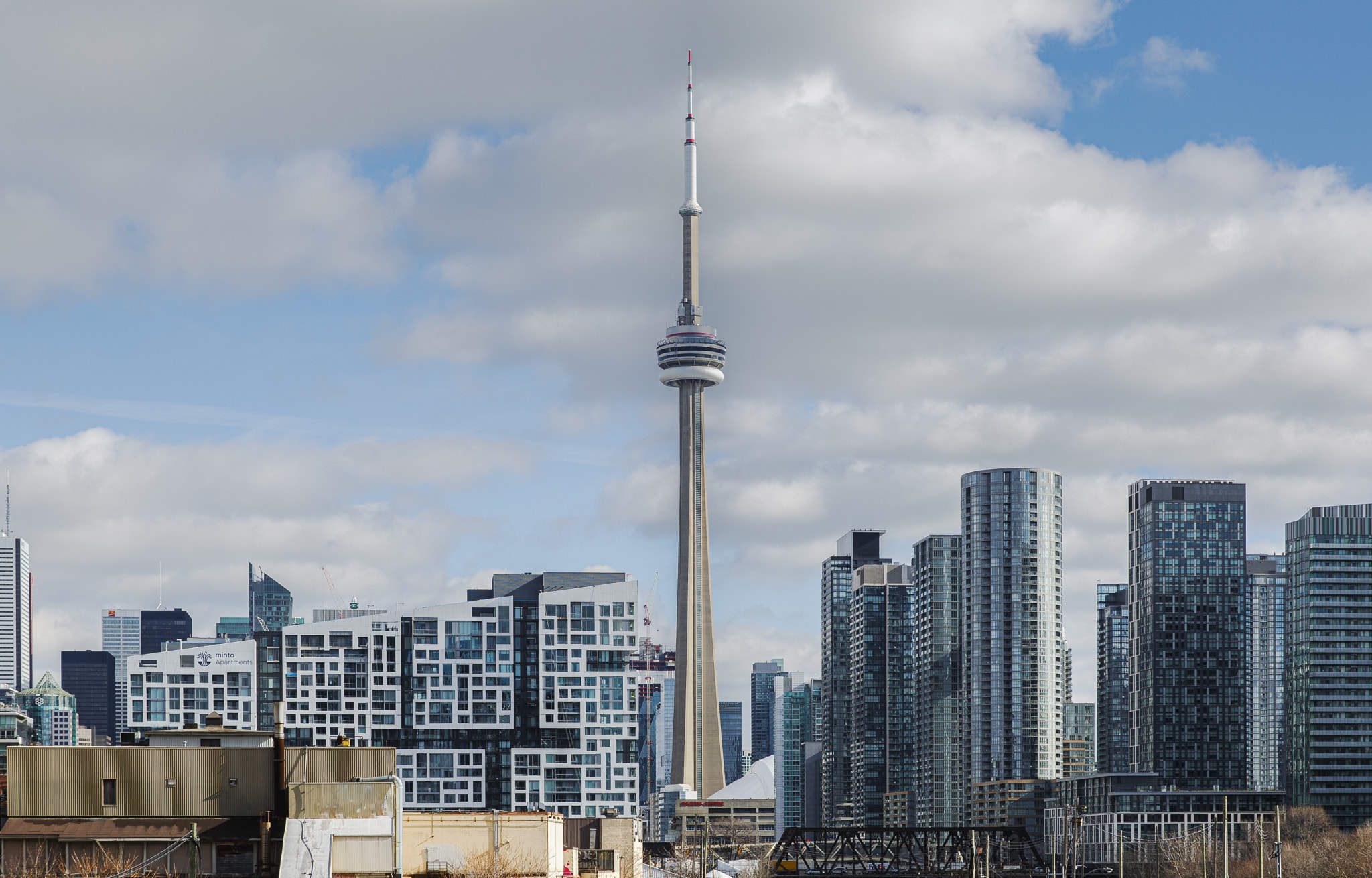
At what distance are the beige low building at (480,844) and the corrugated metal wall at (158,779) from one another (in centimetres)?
487

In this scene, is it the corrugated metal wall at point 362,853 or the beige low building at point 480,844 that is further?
the beige low building at point 480,844

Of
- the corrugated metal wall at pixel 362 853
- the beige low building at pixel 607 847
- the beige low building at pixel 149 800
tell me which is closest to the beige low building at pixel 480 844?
the beige low building at pixel 149 800

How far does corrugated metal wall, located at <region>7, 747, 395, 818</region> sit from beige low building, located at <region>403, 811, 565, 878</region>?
16.0 ft

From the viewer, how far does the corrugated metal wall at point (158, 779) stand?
84.7 meters

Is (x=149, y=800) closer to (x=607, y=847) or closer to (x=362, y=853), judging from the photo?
(x=362, y=853)

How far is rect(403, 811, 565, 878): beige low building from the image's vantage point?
87.0 meters

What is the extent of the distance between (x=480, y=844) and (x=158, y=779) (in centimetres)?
1547

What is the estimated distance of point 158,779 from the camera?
8500 cm

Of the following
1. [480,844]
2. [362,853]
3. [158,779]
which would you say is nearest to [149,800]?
[158,779]

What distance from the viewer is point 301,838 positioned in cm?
7856

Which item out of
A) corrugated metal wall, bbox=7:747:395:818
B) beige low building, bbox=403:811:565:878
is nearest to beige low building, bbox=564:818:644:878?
beige low building, bbox=403:811:565:878

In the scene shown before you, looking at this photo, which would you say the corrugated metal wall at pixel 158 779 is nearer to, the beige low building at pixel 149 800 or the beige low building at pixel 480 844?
the beige low building at pixel 149 800

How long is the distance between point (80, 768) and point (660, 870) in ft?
375

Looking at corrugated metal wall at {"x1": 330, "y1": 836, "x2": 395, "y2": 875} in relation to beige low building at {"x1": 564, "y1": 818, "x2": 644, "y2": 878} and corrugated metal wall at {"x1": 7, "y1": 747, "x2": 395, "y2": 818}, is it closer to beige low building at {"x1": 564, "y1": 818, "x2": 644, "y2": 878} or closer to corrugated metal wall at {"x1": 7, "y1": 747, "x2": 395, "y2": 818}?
corrugated metal wall at {"x1": 7, "y1": 747, "x2": 395, "y2": 818}
